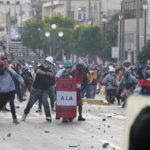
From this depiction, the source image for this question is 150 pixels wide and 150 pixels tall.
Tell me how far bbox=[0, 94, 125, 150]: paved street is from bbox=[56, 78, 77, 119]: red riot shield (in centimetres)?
27

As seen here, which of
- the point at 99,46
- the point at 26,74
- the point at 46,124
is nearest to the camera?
the point at 46,124

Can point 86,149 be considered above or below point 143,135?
below

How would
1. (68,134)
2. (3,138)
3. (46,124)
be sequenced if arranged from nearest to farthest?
(3,138)
(68,134)
(46,124)

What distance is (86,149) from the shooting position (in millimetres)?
10477

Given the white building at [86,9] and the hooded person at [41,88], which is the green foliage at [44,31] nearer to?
the white building at [86,9]

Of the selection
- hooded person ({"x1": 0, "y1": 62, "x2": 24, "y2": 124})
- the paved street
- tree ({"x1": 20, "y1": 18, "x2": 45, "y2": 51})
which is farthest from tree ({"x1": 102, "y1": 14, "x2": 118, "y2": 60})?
hooded person ({"x1": 0, "y1": 62, "x2": 24, "y2": 124})

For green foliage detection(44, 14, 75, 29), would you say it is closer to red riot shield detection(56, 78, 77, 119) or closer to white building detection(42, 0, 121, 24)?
white building detection(42, 0, 121, 24)

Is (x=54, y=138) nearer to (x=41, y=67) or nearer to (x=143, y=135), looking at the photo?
(x=41, y=67)

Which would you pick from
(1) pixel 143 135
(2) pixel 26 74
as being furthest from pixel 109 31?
(1) pixel 143 135

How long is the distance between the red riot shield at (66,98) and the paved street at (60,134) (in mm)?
268

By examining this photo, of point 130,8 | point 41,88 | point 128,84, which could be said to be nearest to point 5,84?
point 41,88

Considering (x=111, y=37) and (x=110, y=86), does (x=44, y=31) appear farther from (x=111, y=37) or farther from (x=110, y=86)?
(x=110, y=86)

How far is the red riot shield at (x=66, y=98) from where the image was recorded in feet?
52.5

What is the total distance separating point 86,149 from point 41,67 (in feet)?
19.9
